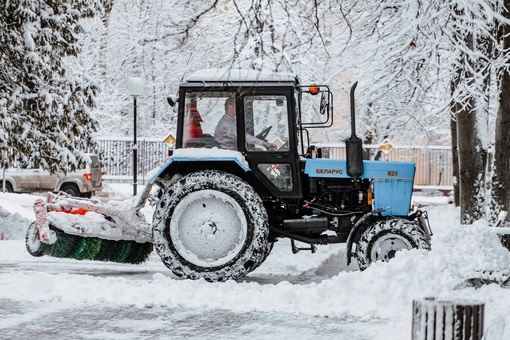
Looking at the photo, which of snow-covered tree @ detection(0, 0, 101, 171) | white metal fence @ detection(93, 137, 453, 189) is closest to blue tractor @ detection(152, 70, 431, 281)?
snow-covered tree @ detection(0, 0, 101, 171)

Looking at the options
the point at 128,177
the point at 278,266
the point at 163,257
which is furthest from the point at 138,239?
the point at 128,177

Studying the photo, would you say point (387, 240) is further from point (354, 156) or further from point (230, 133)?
point (230, 133)

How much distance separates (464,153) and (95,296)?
8931 millimetres

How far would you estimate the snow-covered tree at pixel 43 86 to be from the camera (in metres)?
15.8

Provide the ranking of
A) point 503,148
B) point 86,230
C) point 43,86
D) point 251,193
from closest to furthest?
point 251,193 → point 86,230 → point 503,148 → point 43,86

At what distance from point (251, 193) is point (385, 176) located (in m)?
1.71

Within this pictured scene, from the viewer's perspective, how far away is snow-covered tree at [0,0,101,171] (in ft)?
51.8

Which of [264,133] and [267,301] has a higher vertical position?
[264,133]

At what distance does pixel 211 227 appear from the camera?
10.2 metres

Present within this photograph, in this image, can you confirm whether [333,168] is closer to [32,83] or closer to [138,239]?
[138,239]

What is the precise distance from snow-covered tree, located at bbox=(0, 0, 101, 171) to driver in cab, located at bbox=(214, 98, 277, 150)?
6.69 metres

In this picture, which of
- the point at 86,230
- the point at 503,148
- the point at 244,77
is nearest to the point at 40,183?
the point at 86,230

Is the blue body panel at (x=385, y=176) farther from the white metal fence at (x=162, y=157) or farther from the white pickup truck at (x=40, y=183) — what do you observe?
the white metal fence at (x=162, y=157)

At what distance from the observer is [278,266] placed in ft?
39.8
